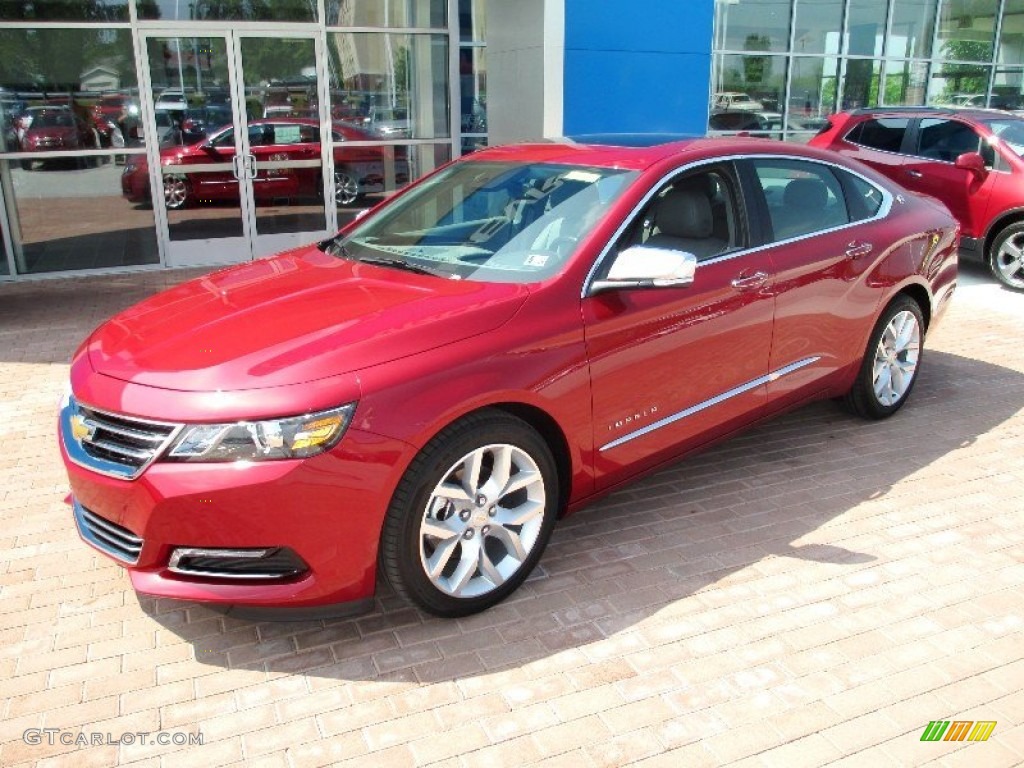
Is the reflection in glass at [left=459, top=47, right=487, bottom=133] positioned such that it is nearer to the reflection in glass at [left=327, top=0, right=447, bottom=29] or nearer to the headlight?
the reflection in glass at [left=327, top=0, right=447, bottom=29]

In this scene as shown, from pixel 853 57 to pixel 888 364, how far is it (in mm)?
12000

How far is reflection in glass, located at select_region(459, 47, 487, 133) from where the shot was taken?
1136cm

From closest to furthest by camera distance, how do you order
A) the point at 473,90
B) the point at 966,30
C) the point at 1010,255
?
the point at 1010,255
the point at 473,90
the point at 966,30

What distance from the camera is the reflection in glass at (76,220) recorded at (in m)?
9.57

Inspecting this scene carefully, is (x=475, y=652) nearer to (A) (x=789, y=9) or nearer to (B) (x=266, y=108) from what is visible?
(B) (x=266, y=108)

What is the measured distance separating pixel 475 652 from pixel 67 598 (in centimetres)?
170

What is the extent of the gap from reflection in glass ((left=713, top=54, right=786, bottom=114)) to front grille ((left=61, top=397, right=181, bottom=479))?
42.3 feet

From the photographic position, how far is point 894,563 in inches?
151

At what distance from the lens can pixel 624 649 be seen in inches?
127

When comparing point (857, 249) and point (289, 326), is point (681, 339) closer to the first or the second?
point (857, 249)

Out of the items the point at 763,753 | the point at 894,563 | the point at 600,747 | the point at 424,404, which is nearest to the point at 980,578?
the point at 894,563

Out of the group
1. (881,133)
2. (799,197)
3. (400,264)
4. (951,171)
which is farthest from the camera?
(881,133)

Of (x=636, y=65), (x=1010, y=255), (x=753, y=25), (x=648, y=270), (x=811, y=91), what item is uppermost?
(x=753, y=25)

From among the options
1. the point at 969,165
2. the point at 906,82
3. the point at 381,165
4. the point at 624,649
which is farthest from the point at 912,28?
the point at 624,649
